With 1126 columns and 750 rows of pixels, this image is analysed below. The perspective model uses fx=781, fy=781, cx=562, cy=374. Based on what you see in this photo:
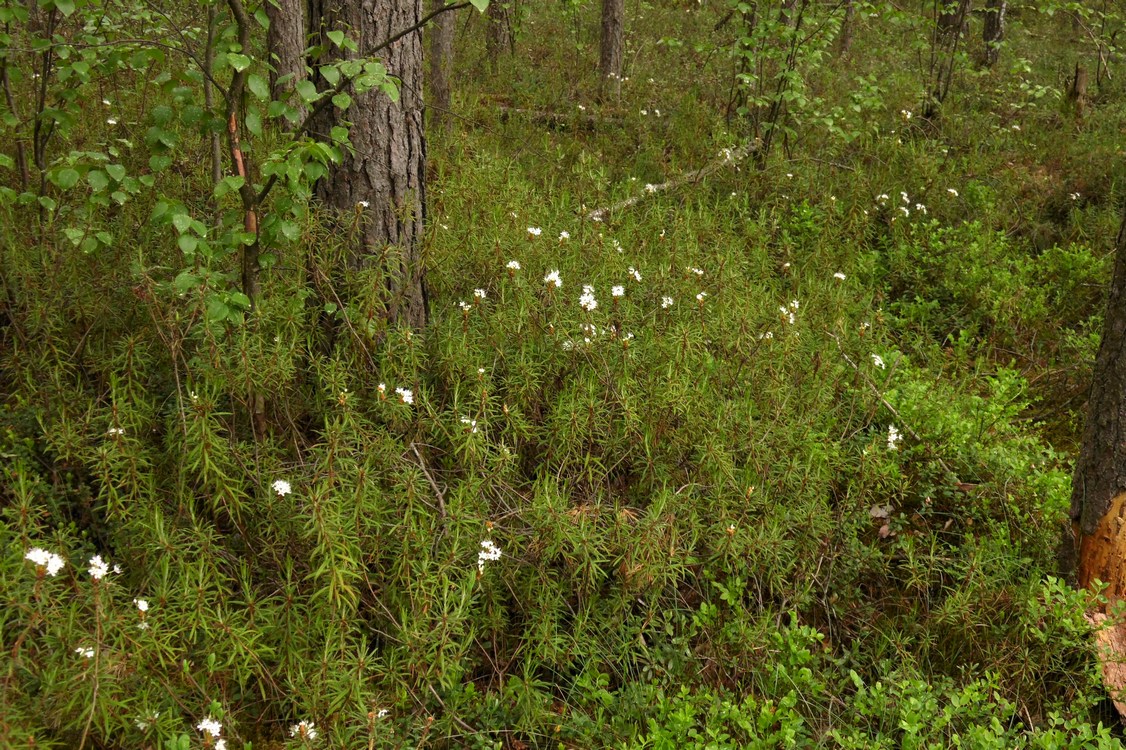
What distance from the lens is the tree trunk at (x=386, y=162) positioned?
3.69 m

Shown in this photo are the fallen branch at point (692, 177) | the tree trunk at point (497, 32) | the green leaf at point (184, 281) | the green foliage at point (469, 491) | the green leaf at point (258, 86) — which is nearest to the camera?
the green foliage at point (469, 491)

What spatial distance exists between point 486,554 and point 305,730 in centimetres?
83

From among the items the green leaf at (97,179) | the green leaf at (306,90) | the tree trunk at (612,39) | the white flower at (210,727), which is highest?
the tree trunk at (612,39)

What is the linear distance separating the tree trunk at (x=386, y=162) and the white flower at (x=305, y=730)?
184 cm

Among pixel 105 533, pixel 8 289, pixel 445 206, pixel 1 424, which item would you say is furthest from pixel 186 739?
pixel 445 206

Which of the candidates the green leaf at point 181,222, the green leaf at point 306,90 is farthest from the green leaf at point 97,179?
the green leaf at point 306,90

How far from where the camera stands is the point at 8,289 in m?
3.59

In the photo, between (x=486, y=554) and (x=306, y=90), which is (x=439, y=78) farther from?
(x=486, y=554)

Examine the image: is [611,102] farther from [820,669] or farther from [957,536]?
[820,669]

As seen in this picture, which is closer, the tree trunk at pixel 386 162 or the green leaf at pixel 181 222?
the green leaf at pixel 181 222

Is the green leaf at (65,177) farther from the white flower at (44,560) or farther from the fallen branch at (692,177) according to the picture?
the fallen branch at (692,177)

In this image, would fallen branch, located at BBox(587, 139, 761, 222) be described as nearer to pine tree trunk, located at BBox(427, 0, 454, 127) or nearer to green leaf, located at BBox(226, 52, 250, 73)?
pine tree trunk, located at BBox(427, 0, 454, 127)

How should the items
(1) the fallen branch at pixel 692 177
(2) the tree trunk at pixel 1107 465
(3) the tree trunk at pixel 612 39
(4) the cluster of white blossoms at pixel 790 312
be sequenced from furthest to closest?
(3) the tree trunk at pixel 612 39, (1) the fallen branch at pixel 692 177, (4) the cluster of white blossoms at pixel 790 312, (2) the tree trunk at pixel 1107 465

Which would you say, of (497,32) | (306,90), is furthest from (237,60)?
(497,32)
